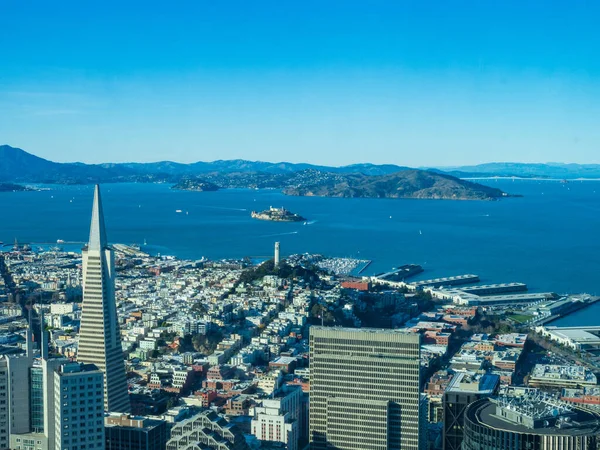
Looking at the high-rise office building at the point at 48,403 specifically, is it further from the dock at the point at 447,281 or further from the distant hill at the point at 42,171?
the distant hill at the point at 42,171

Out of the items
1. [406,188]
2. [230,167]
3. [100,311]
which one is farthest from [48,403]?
[230,167]

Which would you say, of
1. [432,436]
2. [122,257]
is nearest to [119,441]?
[432,436]

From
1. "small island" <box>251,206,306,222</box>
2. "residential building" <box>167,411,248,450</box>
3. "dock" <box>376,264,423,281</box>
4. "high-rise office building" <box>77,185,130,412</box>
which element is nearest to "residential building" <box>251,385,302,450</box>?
"residential building" <box>167,411,248,450</box>

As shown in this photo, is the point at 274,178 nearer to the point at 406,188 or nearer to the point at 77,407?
the point at 406,188

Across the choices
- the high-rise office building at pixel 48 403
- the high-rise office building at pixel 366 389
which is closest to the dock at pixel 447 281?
the high-rise office building at pixel 366 389

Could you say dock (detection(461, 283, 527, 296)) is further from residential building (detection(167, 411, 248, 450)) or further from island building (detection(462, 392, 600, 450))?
island building (detection(462, 392, 600, 450))

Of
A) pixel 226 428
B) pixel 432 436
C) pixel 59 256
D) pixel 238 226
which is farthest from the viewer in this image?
pixel 238 226

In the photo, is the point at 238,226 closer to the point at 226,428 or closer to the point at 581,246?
the point at 581,246
